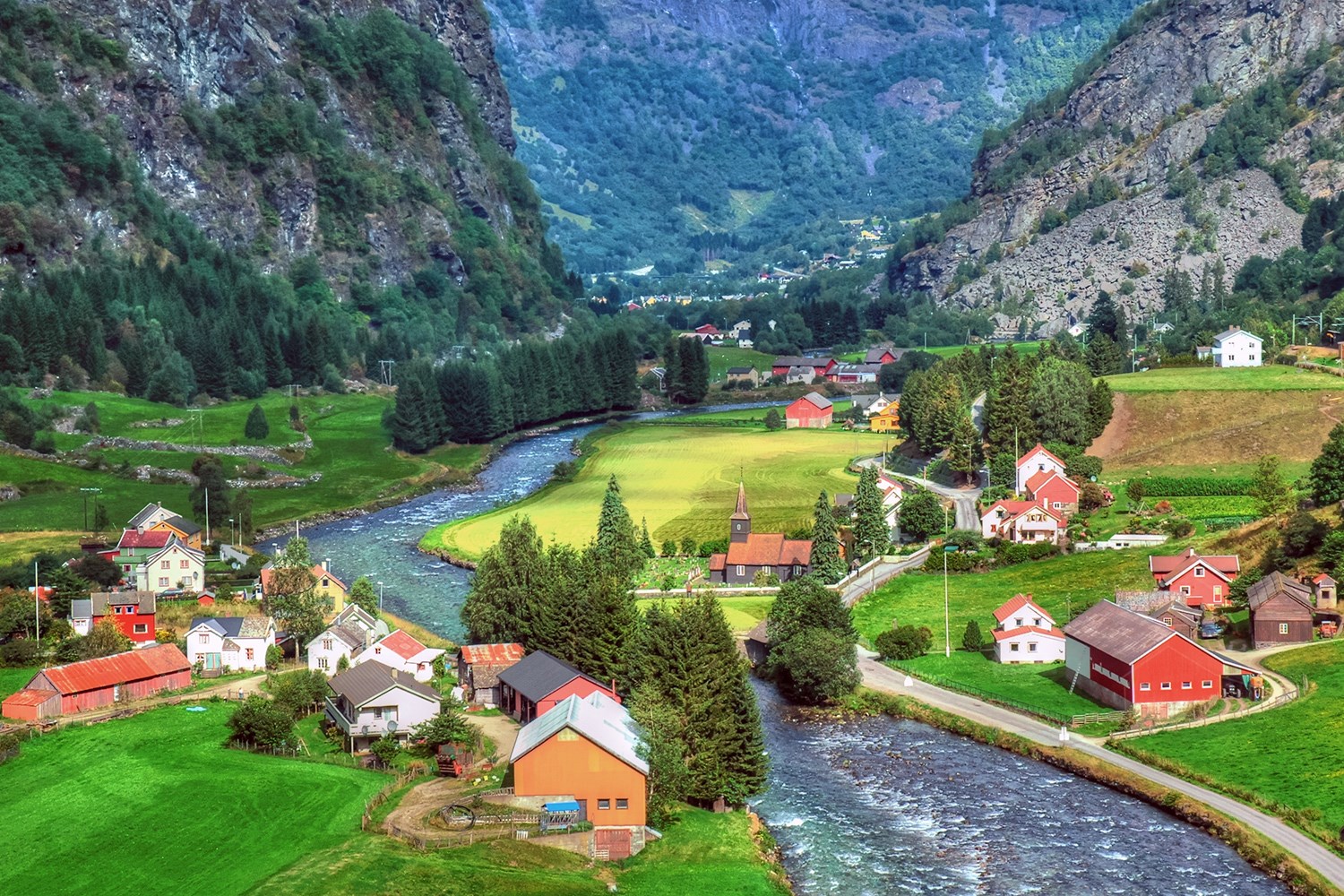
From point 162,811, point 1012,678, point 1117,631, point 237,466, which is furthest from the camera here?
point 237,466

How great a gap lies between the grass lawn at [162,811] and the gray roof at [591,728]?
A: 552cm

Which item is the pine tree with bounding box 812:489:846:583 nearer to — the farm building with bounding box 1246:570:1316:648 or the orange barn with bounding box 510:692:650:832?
the farm building with bounding box 1246:570:1316:648

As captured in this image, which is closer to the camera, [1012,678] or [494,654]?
[494,654]

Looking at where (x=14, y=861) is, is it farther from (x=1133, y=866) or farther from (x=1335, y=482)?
(x=1335, y=482)

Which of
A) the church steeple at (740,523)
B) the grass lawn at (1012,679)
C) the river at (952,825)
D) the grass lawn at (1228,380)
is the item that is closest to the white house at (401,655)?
the river at (952,825)

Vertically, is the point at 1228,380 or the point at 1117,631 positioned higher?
the point at 1228,380

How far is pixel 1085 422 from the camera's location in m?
119

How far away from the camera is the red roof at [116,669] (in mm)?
70688

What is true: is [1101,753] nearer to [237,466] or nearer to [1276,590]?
[1276,590]

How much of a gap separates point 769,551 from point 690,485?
2944 cm

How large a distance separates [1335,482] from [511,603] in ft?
138

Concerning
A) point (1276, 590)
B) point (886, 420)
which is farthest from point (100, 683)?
point (886, 420)

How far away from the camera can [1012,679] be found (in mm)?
76000

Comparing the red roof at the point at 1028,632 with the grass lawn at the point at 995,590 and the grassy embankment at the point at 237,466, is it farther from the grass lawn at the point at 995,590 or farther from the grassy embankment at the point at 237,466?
the grassy embankment at the point at 237,466
